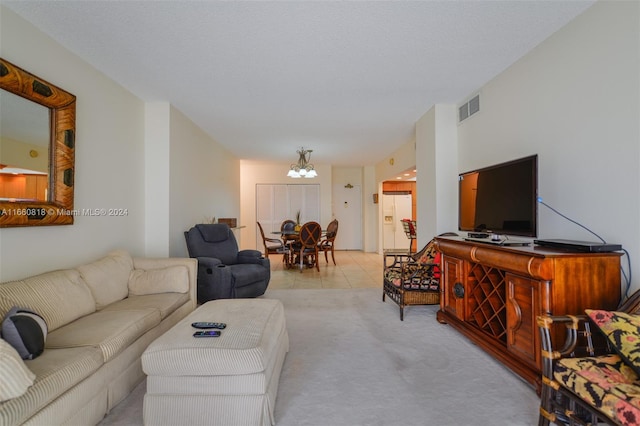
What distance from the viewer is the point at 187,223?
4246mm

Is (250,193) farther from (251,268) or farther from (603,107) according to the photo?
(603,107)

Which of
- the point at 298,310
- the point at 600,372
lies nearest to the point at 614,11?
the point at 600,372

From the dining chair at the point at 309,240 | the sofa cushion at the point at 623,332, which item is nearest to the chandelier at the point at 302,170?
the dining chair at the point at 309,240

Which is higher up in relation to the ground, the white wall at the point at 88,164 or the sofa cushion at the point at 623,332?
the white wall at the point at 88,164

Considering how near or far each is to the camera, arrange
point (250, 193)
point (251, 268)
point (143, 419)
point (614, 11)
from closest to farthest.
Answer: point (143, 419), point (614, 11), point (251, 268), point (250, 193)

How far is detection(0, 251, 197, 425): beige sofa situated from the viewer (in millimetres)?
1218

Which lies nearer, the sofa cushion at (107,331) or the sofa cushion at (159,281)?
the sofa cushion at (107,331)

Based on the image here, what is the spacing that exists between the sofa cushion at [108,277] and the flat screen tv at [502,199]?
3182 millimetres

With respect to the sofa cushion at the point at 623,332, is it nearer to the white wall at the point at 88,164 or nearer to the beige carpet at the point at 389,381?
the beige carpet at the point at 389,381

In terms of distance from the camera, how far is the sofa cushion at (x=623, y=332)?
121 cm

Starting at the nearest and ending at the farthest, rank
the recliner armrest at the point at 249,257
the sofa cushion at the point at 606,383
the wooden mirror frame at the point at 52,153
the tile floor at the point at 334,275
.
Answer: the sofa cushion at the point at 606,383 < the wooden mirror frame at the point at 52,153 < the recliner armrest at the point at 249,257 < the tile floor at the point at 334,275

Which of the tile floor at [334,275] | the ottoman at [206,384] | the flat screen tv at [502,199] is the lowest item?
the tile floor at [334,275]

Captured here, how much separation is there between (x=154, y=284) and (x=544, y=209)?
11.1 ft

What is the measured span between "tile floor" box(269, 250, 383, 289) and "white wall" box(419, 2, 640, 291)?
287 centimetres
